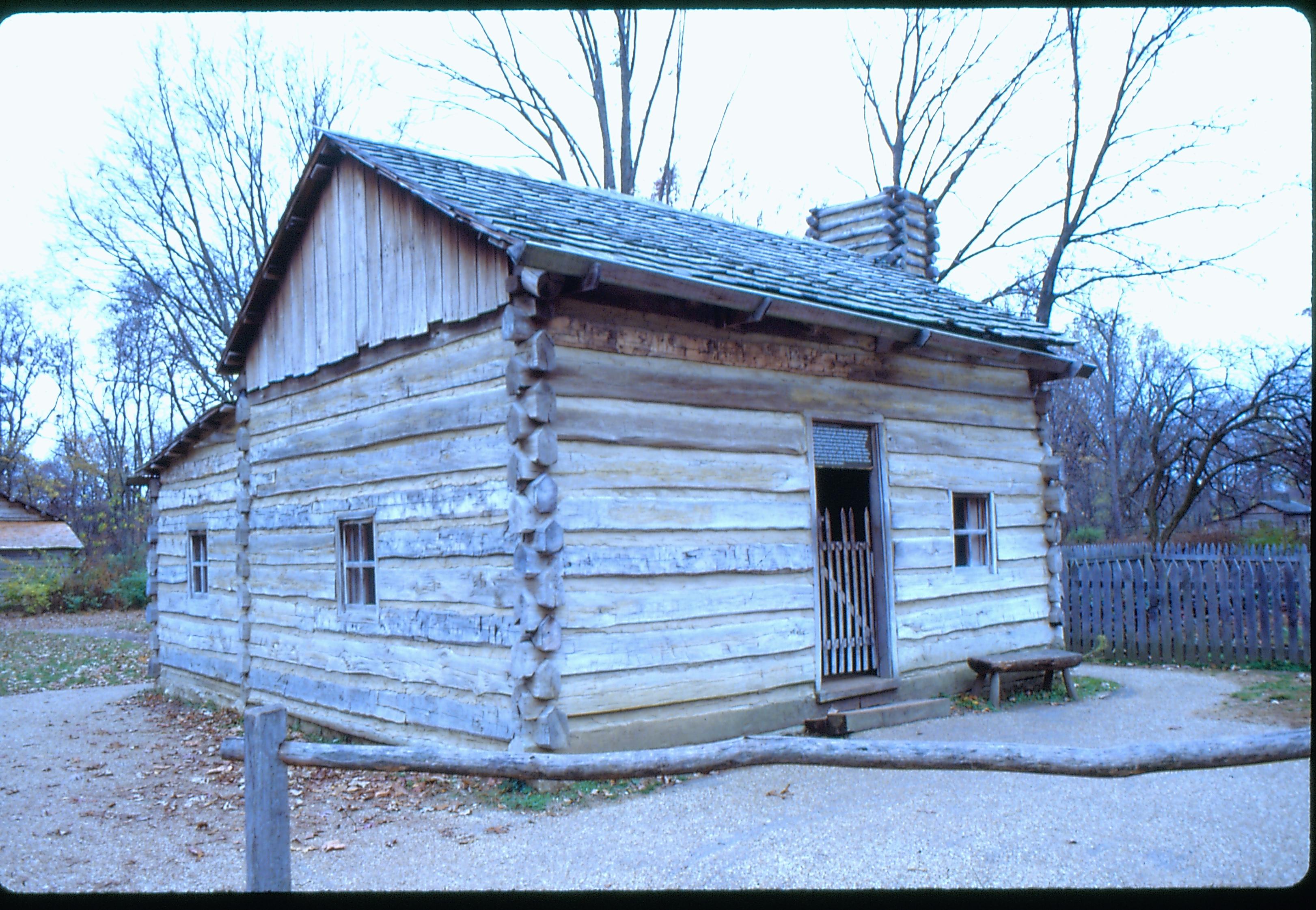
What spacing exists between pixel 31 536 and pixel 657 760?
3311cm

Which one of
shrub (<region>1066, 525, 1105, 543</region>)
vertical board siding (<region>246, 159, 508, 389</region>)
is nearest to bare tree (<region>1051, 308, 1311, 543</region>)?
shrub (<region>1066, 525, 1105, 543</region>)

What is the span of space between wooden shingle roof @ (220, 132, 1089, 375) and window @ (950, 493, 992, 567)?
1.79 meters

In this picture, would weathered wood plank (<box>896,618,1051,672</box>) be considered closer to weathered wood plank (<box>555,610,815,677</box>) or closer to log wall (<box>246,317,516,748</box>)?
weathered wood plank (<box>555,610,815,677</box>)

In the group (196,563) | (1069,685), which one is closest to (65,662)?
(196,563)

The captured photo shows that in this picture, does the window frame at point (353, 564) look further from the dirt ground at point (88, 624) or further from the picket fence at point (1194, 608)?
the dirt ground at point (88, 624)

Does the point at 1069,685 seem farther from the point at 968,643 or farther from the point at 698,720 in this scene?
the point at 698,720

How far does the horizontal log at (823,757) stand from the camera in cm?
387

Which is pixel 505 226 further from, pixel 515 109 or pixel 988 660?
pixel 515 109

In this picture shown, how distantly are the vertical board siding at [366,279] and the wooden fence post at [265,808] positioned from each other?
13.6 ft

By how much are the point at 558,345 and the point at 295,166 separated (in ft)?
72.7

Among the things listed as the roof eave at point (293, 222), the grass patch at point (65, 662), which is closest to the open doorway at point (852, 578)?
the roof eave at point (293, 222)

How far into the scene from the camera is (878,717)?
29.0 ft

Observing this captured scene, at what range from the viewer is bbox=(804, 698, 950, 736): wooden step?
27.6ft

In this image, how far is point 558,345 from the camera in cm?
752
